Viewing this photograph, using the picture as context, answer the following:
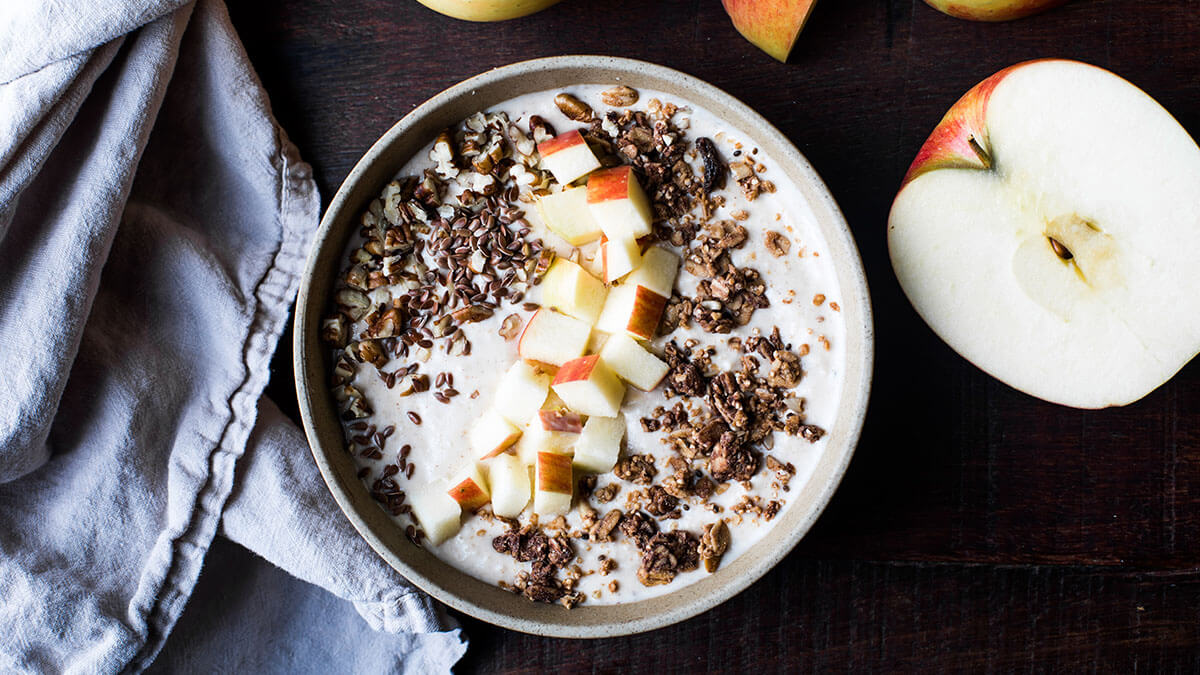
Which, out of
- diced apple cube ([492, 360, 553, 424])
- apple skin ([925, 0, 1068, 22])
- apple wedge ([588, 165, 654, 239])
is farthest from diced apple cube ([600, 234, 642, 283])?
apple skin ([925, 0, 1068, 22])

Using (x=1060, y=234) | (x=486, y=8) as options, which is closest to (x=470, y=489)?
(x=486, y=8)

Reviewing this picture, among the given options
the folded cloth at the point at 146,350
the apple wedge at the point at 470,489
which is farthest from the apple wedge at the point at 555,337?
the folded cloth at the point at 146,350

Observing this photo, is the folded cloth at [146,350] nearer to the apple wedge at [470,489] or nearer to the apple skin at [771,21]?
the apple wedge at [470,489]

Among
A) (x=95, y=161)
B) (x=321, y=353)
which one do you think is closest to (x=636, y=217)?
(x=321, y=353)

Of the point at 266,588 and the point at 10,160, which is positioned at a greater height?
the point at 10,160

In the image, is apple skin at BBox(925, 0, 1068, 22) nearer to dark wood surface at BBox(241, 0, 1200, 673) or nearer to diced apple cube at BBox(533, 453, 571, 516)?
dark wood surface at BBox(241, 0, 1200, 673)

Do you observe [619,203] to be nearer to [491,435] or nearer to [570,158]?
[570,158]

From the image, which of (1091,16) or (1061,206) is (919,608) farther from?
(1091,16)
